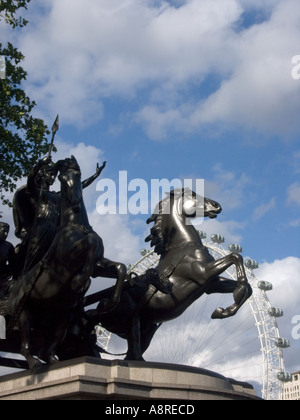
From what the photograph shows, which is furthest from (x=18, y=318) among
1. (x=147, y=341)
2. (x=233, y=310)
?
(x=233, y=310)

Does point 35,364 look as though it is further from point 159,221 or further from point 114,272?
point 159,221

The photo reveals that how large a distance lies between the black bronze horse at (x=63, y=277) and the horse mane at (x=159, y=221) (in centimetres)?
176

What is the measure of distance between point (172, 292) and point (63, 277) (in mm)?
2153

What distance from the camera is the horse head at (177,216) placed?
12.0m

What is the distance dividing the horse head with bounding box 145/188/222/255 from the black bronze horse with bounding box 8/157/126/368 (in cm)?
183

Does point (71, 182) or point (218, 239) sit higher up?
point (218, 239)

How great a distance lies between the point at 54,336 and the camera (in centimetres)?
1060

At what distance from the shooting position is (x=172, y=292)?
1121 cm

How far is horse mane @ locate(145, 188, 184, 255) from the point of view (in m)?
12.2

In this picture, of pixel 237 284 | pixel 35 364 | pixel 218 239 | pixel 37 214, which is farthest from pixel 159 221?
pixel 218 239

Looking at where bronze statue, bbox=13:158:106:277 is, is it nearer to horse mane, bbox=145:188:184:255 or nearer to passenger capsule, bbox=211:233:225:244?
horse mane, bbox=145:188:184:255

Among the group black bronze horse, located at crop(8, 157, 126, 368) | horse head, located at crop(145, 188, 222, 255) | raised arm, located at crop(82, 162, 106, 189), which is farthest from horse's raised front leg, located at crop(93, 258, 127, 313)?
raised arm, located at crop(82, 162, 106, 189)

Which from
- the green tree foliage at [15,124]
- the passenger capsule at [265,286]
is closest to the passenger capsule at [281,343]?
the passenger capsule at [265,286]
